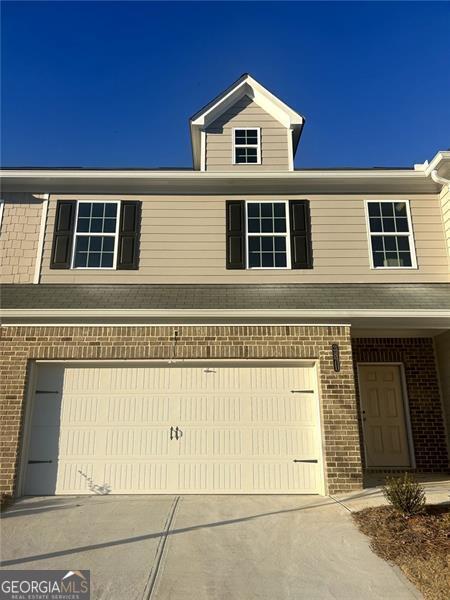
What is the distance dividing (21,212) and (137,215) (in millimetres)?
2439

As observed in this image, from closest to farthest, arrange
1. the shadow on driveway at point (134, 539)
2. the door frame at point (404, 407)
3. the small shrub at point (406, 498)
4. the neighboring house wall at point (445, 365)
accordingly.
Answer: the shadow on driveway at point (134, 539) → the small shrub at point (406, 498) → the neighboring house wall at point (445, 365) → the door frame at point (404, 407)

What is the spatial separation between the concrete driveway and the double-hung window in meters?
4.89

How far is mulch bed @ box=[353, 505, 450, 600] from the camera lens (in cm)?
392

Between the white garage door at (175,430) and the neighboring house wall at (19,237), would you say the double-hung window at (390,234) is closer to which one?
the white garage door at (175,430)

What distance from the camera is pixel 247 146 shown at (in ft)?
32.5

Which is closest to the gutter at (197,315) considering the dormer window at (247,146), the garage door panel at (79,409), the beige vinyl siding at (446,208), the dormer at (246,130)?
the garage door panel at (79,409)

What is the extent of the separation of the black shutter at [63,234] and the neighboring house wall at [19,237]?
40cm

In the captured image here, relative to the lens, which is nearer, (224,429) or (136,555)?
(136,555)

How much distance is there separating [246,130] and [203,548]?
8.55 metres

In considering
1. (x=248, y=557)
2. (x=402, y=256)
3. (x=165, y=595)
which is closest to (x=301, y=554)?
(x=248, y=557)

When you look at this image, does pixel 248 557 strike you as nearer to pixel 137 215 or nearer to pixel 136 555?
pixel 136 555

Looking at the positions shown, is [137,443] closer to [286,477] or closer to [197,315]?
[197,315]

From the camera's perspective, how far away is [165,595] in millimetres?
3801

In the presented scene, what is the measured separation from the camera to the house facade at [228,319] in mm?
6996
